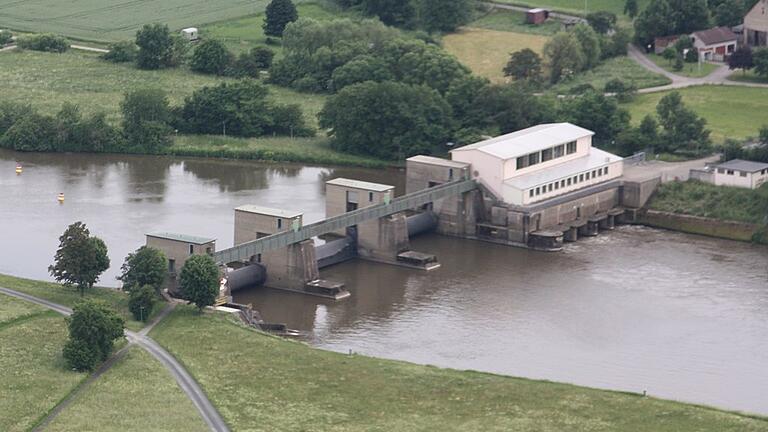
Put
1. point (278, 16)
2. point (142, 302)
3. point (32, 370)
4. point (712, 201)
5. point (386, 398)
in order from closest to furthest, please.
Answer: point (386, 398) < point (32, 370) < point (142, 302) < point (712, 201) < point (278, 16)

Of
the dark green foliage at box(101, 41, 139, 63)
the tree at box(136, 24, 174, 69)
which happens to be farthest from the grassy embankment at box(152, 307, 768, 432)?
the dark green foliage at box(101, 41, 139, 63)

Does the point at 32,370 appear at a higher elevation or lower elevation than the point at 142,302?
lower

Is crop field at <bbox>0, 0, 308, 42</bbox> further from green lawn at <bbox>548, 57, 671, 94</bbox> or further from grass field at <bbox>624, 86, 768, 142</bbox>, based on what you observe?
grass field at <bbox>624, 86, 768, 142</bbox>

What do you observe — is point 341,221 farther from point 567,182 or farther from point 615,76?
point 615,76

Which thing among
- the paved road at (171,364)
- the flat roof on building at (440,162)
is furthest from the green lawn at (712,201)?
the paved road at (171,364)

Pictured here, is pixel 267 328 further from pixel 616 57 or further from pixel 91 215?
pixel 616 57

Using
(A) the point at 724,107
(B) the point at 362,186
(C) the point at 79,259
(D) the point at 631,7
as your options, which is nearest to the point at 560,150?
(B) the point at 362,186

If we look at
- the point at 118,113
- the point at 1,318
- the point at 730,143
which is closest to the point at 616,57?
the point at 730,143
